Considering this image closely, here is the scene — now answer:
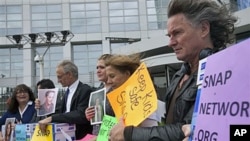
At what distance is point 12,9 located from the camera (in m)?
33.5

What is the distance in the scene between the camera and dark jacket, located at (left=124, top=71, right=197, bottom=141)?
70.4 inches

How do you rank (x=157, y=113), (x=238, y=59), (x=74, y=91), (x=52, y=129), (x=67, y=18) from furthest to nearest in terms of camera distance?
(x=67, y=18) → (x=74, y=91) → (x=52, y=129) → (x=157, y=113) → (x=238, y=59)

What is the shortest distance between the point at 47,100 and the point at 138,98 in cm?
252

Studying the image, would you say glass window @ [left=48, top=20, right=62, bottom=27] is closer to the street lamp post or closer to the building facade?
the building facade

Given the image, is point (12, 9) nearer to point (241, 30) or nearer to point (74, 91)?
point (241, 30)

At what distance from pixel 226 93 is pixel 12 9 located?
34.3m

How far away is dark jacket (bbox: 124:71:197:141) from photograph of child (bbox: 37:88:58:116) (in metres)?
2.51

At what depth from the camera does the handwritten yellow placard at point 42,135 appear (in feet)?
12.5

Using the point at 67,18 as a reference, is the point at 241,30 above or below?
below

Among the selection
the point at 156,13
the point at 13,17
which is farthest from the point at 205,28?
the point at 13,17

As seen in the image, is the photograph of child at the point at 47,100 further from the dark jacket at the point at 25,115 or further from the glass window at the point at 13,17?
the glass window at the point at 13,17

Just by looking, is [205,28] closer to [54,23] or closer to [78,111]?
[78,111]

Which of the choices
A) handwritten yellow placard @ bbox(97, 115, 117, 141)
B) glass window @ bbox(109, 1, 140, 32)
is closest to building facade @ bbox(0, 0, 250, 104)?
glass window @ bbox(109, 1, 140, 32)

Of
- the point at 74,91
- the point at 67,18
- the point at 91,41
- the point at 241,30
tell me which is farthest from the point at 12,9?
the point at 74,91
